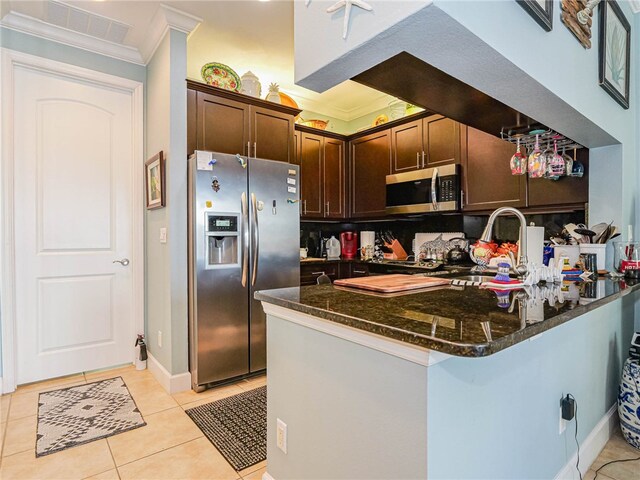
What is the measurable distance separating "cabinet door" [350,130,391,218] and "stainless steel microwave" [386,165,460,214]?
17 cm

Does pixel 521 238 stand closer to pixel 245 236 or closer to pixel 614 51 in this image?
pixel 614 51

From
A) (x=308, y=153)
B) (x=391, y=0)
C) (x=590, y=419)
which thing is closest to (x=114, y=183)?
(x=308, y=153)

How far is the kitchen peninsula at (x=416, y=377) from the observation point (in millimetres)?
922

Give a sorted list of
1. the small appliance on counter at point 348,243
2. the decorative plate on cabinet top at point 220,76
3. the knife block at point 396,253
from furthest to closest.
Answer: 1. the small appliance on counter at point 348,243
2. the knife block at point 396,253
3. the decorative plate on cabinet top at point 220,76

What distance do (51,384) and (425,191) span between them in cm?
359

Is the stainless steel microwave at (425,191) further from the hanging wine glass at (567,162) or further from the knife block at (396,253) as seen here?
the hanging wine glass at (567,162)

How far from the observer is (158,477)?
1.73m

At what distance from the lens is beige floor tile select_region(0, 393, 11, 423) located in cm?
230

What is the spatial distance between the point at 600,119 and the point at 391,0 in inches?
58.7

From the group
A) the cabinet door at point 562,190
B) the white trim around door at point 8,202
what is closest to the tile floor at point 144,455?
the white trim around door at point 8,202

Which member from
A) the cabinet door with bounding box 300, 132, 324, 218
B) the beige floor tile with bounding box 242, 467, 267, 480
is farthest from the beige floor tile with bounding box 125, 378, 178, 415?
the cabinet door with bounding box 300, 132, 324, 218

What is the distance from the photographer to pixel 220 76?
10.3 feet

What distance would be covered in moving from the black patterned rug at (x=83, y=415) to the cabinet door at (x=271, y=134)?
218 cm

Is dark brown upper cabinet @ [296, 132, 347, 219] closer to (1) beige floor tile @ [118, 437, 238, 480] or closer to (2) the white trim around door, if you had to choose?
(2) the white trim around door
